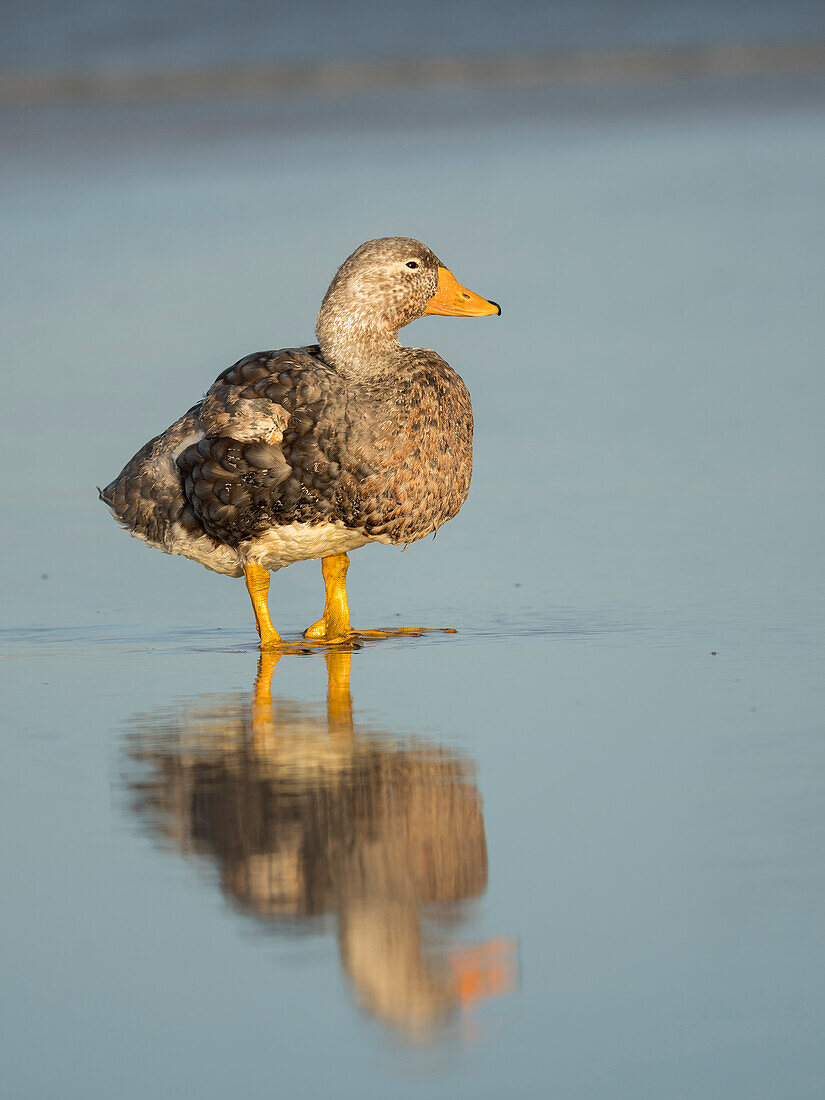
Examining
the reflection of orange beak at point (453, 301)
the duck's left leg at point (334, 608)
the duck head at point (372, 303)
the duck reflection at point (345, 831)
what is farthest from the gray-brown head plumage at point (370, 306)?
the duck reflection at point (345, 831)

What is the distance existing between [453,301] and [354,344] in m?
0.55

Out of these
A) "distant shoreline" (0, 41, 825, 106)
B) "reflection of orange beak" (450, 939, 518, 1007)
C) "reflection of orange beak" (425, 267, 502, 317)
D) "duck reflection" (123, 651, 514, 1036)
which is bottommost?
"reflection of orange beak" (450, 939, 518, 1007)

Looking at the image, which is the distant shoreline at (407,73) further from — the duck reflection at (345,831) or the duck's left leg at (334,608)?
the duck reflection at (345,831)

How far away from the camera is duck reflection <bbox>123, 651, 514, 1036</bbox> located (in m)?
3.42

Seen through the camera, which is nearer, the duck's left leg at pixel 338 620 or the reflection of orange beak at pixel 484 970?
the reflection of orange beak at pixel 484 970

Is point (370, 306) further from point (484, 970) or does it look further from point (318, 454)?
point (484, 970)

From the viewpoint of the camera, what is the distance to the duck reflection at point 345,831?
11.2 feet

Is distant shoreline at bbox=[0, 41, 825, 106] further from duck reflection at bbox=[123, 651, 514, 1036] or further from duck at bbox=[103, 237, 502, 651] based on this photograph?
duck reflection at bbox=[123, 651, 514, 1036]

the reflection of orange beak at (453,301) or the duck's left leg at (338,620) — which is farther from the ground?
the reflection of orange beak at (453,301)

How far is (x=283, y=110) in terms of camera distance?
16109mm

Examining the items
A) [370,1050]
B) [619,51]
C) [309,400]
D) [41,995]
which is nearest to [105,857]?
[41,995]

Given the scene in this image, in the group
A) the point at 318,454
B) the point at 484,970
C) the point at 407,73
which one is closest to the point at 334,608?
the point at 318,454

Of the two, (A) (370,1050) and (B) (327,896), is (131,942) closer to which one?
(B) (327,896)

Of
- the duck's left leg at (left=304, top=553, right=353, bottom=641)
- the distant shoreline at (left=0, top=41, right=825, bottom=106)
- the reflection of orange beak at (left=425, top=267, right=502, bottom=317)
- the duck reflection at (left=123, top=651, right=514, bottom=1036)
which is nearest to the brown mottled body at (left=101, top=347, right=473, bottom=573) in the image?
the duck's left leg at (left=304, top=553, right=353, bottom=641)
